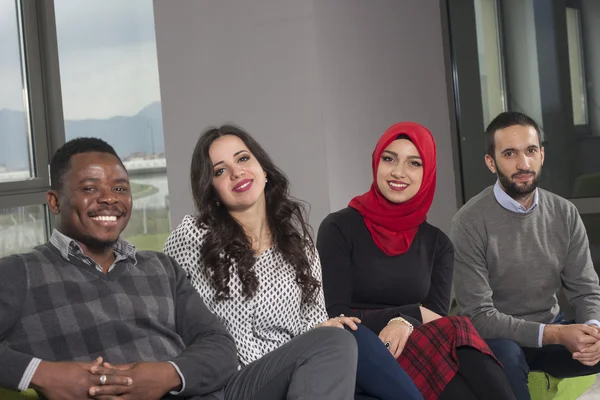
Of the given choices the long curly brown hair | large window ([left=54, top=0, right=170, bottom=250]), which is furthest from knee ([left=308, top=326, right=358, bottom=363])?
large window ([left=54, top=0, right=170, bottom=250])

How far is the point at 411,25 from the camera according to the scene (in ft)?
14.9

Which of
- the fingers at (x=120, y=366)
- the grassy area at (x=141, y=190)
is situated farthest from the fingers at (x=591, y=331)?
the grassy area at (x=141, y=190)

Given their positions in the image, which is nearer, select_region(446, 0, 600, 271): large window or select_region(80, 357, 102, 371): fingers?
select_region(80, 357, 102, 371): fingers

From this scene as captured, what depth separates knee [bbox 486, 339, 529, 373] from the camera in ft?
8.85

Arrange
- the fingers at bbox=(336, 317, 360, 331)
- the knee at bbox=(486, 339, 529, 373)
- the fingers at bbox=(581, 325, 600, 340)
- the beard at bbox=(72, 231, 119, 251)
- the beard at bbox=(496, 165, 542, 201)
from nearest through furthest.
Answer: the beard at bbox=(72, 231, 119, 251), the fingers at bbox=(336, 317, 360, 331), the knee at bbox=(486, 339, 529, 373), the fingers at bbox=(581, 325, 600, 340), the beard at bbox=(496, 165, 542, 201)

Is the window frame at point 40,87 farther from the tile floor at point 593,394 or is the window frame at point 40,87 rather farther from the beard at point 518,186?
the tile floor at point 593,394

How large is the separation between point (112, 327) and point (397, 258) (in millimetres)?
1092

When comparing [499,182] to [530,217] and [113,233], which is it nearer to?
[530,217]

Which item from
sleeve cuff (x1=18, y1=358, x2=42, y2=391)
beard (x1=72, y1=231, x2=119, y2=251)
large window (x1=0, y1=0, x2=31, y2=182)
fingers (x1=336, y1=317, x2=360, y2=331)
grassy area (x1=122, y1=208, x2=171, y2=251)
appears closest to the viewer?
sleeve cuff (x1=18, y1=358, x2=42, y2=391)

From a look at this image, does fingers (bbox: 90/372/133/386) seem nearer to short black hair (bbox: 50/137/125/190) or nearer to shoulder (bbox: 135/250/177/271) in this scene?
shoulder (bbox: 135/250/177/271)

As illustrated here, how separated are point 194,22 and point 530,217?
6.50 ft

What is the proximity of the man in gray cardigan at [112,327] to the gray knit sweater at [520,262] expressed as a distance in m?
0.95

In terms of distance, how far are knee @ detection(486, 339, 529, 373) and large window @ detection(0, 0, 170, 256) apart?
251 centimetres

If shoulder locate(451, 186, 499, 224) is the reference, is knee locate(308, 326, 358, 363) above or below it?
below
